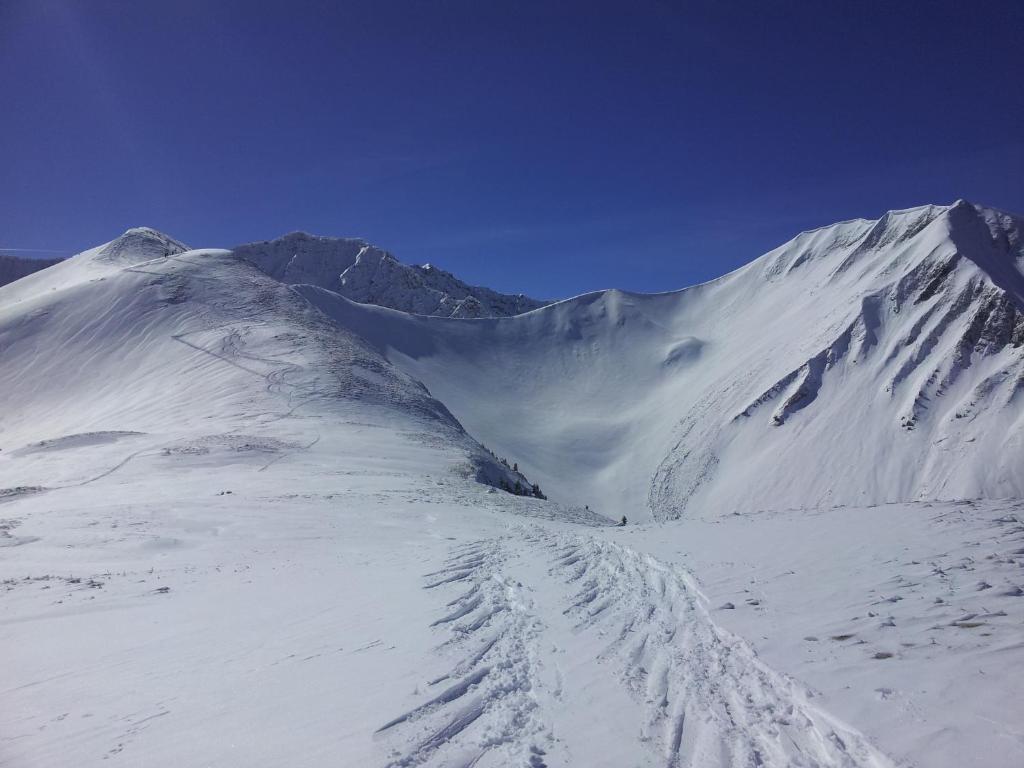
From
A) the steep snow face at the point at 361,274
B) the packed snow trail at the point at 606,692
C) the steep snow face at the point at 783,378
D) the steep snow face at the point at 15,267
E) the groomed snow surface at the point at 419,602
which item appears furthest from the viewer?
the steep snow face at the point at 15,267

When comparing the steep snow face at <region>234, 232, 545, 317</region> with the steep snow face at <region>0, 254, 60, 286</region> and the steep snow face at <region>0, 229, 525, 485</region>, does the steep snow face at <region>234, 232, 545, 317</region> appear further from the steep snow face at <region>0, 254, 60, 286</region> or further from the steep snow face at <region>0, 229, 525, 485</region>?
the steep snow face at <region>0, 229, 525, 485</region>

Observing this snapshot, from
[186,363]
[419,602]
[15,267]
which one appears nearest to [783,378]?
[186,363]

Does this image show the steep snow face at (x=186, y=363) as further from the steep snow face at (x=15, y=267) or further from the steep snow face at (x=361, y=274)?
the steep snow face at (x=15, y=267)

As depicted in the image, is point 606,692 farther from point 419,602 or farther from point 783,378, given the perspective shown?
point 783,378

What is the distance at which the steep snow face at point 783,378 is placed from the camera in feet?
149

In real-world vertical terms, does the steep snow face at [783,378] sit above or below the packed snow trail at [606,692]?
above

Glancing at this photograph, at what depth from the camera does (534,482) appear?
180 feet

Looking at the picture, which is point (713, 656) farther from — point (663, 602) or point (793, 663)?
point (663, 602)

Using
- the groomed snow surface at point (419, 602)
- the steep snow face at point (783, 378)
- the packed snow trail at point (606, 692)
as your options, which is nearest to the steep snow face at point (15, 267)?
the steep snow face at point (783, 378)

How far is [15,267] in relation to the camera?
190000 mm

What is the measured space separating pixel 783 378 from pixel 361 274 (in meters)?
123

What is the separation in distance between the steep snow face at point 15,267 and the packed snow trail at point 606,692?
238 meters

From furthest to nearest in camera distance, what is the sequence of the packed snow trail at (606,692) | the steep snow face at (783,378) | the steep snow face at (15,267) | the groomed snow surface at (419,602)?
the steep snow face at (15,267) < the steep snow face at (783,378) < the groomed snow surface at (419,602) < the packed snow trail at (606,692)

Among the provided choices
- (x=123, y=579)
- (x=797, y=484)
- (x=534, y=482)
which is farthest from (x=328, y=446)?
(x=797, y=484)
